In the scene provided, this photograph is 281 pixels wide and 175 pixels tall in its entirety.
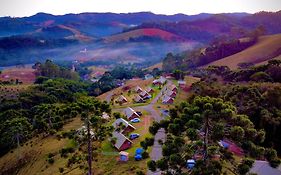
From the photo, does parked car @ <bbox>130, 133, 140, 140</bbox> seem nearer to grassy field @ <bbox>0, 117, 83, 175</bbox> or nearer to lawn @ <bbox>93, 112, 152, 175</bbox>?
lawn @ <bbox>93, 112, 152, 175</bbox>

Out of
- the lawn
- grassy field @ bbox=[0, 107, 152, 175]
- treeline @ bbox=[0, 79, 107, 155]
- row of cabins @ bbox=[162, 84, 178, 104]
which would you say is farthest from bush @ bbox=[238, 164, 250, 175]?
row of cabins @ bbox=[162, 84, 178, 104]

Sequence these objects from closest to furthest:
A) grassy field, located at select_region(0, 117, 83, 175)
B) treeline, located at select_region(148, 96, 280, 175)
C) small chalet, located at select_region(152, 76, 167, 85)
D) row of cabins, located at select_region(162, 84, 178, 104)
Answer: treeline, located at select_region(148, 96, 280, 175) < grassy field, located at select_region(0, 117, 83, 175) < row of cabins, located at select_region(162, 84, 178, 104) < small chalet, located at select_region(152, 76, 167, 85)

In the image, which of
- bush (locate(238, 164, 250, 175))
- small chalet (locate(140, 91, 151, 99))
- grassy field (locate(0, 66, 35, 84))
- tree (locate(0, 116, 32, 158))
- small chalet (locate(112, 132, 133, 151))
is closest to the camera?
bush (locate(238, 164, 250, 175))

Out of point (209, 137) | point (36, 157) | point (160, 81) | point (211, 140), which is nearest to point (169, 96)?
point (160, 81)

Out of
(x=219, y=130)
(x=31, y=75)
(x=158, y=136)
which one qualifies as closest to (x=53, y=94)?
(x=158, y=136)

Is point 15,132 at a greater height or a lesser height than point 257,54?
greater

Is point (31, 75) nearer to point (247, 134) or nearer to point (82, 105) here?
point (82, 105)

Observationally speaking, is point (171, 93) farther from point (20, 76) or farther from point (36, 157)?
point (20, 76)

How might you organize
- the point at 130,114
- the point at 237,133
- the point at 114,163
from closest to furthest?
the point at 237,133, the point at 114,163, the point at 130,114
